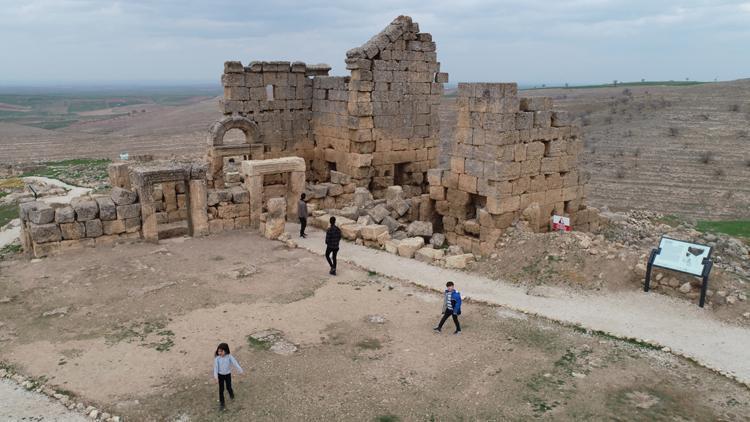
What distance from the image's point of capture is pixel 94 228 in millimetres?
13062

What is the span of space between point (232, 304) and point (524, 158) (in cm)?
724

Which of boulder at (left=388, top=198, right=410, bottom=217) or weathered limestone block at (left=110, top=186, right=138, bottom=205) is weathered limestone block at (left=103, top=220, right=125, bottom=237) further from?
boulder at (left=388, top=198, right=410, bottom=217)

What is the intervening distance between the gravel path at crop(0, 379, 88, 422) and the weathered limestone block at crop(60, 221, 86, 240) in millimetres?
5849

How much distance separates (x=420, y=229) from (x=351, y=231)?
1.75m

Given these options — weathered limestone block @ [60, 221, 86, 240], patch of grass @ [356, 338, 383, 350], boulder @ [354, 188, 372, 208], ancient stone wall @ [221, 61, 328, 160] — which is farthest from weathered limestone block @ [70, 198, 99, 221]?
patch of grass @ [356, 338, 383, 350]

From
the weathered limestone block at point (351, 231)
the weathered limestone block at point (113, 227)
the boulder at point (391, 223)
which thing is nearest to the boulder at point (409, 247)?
the boulder at point (391, 223)

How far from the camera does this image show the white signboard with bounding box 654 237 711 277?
10152 millimetres

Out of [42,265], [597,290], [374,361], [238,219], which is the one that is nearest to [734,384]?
[597,290]

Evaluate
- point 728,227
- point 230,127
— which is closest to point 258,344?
point 230,127

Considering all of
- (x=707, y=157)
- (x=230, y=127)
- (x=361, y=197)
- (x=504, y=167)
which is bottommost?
(x=361, y=197)

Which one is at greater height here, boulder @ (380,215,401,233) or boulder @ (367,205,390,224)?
boulder @ (367,205,390,224)

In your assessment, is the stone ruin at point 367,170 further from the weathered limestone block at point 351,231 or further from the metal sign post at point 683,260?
the metal sign post at point 683,260

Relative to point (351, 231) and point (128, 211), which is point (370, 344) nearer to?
point (351, 231)

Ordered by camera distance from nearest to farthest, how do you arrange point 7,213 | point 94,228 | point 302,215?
point 94,228
point 302,215
point 7,213
